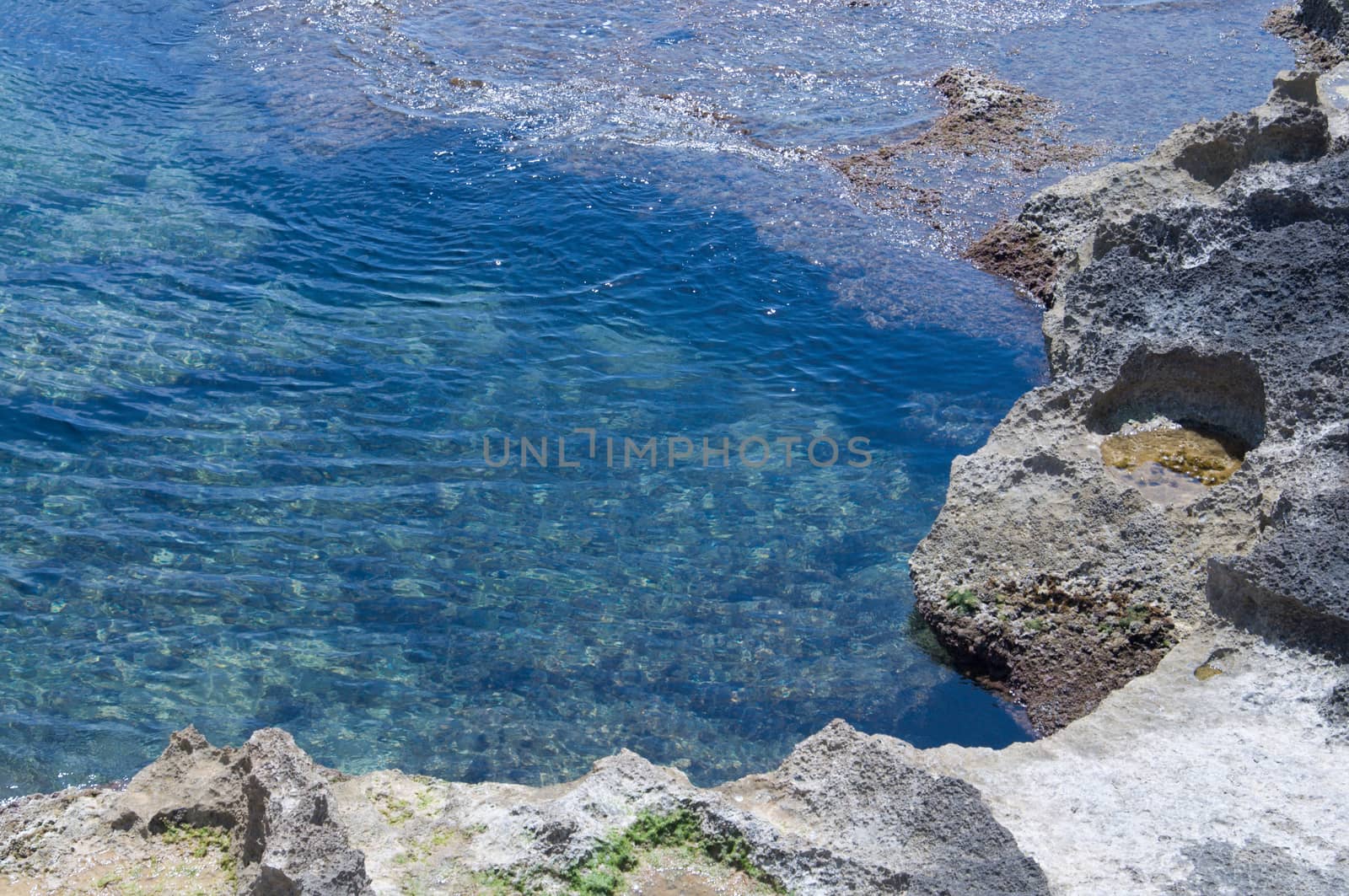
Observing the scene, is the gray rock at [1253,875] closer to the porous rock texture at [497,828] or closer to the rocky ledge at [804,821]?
the rocky ledge at [804,821]

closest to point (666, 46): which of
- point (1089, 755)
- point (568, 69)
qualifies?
point (568, 69)

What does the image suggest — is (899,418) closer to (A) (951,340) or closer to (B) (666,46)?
(A) (951,340)

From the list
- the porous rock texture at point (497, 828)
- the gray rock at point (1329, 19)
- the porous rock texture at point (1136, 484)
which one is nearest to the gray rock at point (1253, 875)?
the porous rock texture at point (497, 828)

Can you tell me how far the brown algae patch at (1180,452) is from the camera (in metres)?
9.19

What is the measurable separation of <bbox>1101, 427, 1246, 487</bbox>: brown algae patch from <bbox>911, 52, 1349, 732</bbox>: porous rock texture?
0.11m

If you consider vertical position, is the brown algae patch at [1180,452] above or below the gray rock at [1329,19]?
below

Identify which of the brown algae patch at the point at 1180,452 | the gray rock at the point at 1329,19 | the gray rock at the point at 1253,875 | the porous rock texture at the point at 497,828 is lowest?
the porous rock texture at the point at 497,828

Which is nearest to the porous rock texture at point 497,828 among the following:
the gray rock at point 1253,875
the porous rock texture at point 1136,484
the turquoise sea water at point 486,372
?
the gray rock at point 1253,875

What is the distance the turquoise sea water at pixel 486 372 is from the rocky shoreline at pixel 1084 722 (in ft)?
4.09

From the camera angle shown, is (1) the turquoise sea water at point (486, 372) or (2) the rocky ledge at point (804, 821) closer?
(2) the rocky ledge at point (804, 821)

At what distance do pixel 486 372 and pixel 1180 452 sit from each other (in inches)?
256

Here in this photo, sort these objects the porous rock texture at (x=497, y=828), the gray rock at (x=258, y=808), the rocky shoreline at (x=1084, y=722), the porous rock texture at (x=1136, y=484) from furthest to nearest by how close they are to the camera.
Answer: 1. the porous rock texture at (x=1136, y=484)
2. the rocky shoreline at (x=1084, y=722)
3. the porous rock texture at (x=497, y=828)
4. the gray rock at (x=258, y=808)

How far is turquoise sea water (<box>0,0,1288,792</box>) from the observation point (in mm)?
9070

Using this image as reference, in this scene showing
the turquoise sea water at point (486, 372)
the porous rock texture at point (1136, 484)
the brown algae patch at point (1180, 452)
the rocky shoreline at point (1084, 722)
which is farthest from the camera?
the brown algae patch at point (1180, 452)
